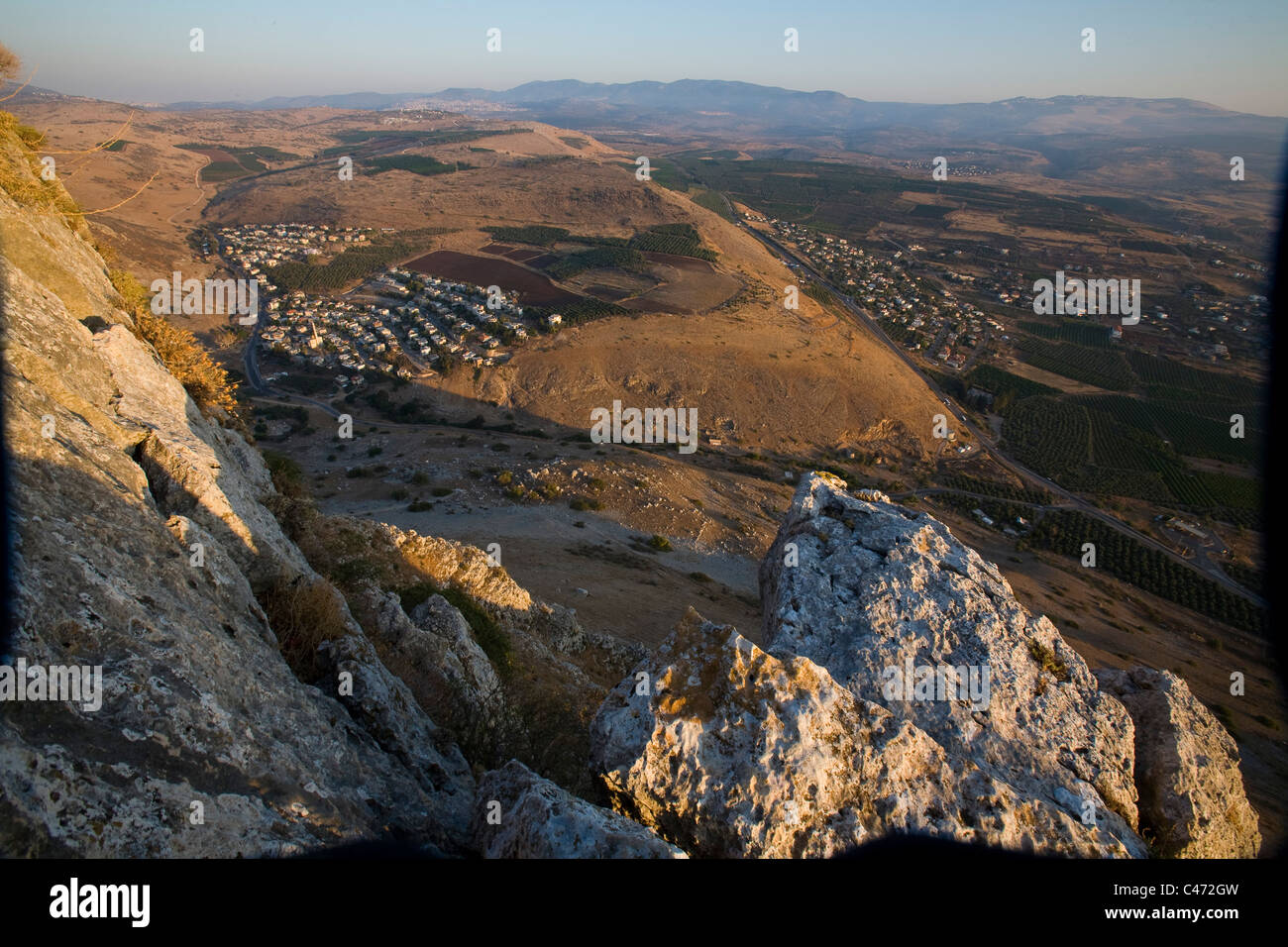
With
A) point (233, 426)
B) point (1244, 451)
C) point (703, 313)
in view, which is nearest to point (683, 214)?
point (703, 313)

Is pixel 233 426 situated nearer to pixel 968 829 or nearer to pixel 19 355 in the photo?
pixel 19 355

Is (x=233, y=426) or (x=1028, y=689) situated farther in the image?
(x=233, y=426)

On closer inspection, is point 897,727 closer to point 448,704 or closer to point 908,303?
point 448,704

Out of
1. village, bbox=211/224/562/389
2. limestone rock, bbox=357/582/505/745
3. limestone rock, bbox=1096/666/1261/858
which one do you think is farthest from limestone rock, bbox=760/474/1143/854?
village, bbox=211/224/562/389

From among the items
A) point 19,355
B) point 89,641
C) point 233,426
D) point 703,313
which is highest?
point 703,313

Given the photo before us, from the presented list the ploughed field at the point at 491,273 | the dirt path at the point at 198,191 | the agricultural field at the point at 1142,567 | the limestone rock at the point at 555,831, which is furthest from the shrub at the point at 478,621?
the dirt path at the point at 198,191

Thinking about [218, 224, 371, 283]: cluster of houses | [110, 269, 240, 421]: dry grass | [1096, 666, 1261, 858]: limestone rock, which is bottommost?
[1096, 666, 1261, 858]: limestone rock

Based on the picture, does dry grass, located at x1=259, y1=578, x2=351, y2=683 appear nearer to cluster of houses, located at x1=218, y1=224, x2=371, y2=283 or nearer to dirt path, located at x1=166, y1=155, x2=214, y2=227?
cluster of houses, located at x1=218, y1=224, x2=371, y2=283
